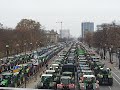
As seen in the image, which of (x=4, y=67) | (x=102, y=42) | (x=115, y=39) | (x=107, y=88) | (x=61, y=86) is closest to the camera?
(x=61, y=86)

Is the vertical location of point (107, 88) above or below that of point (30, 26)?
below

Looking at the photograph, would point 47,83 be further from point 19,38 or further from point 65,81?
point 19,38

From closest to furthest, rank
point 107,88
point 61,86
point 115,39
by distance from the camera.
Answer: point 61,86 → point 107,88 → point 115,39

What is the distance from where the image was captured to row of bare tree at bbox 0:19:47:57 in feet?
182

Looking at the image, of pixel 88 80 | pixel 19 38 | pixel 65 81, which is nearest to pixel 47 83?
pixel 65 81

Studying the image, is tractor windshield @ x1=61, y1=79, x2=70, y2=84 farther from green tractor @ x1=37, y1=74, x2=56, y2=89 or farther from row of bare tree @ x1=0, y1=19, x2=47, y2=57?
row of bare tree @ x1=0, y1=19, x2=47, y2=57

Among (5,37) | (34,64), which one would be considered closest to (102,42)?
(5,37)

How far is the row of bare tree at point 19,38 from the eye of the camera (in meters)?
55.4

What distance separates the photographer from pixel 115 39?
51.7 meters

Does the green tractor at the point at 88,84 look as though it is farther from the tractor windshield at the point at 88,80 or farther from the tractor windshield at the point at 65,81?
the tractor windshield at the point at 65,81

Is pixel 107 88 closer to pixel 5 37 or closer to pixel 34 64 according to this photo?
pixel 34 64

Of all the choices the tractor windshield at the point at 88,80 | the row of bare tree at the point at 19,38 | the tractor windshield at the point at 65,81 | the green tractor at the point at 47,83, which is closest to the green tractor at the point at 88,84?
the tractor windshield at the point at 88,80

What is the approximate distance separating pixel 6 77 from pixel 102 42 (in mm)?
40686

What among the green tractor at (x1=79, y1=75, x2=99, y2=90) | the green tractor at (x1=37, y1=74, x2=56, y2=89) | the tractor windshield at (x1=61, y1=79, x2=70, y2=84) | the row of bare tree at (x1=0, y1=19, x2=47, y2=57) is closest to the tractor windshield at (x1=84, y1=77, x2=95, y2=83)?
the green tractor at (x1=79, y1=75, x2=99, y2=90)
